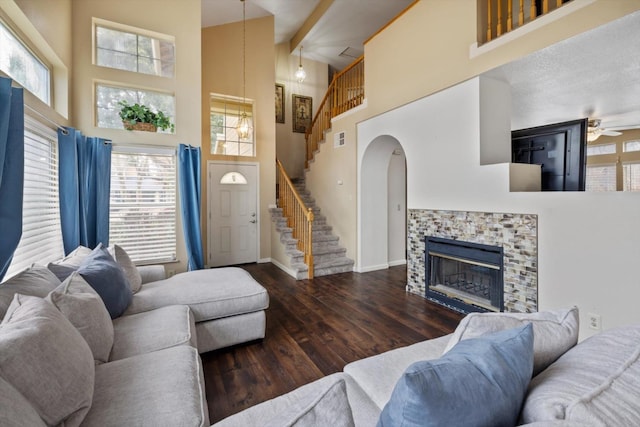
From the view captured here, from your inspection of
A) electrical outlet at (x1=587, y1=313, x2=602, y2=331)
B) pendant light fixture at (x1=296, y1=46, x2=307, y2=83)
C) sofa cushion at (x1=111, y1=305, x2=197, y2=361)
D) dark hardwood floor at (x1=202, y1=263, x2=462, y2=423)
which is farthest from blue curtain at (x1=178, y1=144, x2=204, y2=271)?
electrical outlet at (x1=587, y1=313, x2=602, y2=331)

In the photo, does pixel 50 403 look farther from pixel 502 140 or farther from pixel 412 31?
pixel 412 31

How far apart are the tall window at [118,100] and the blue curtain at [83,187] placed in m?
0.43

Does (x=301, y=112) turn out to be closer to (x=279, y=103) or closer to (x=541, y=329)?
(x=279, y=103)

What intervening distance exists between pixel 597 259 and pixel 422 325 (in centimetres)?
159

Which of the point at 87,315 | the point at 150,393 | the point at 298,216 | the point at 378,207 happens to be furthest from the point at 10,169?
the point at 378,207

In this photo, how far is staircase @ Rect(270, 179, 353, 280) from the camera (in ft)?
16.0

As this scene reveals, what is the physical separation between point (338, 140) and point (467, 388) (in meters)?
5.17

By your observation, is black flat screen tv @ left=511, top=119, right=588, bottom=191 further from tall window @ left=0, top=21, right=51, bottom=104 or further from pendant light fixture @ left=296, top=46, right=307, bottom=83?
pendant light fixture @ left=296, top=46, right=307, bottom=83

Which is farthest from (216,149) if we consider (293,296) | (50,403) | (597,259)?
(597,259)

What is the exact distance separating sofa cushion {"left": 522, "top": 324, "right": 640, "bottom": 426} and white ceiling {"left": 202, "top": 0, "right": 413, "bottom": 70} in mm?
6124

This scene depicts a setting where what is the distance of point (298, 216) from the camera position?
5281 millimetres

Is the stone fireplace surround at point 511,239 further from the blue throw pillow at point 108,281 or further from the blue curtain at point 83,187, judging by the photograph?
the blue curtain at point 83,187

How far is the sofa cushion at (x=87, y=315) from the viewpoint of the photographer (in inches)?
56.8

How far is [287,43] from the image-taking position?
729 centimetres
